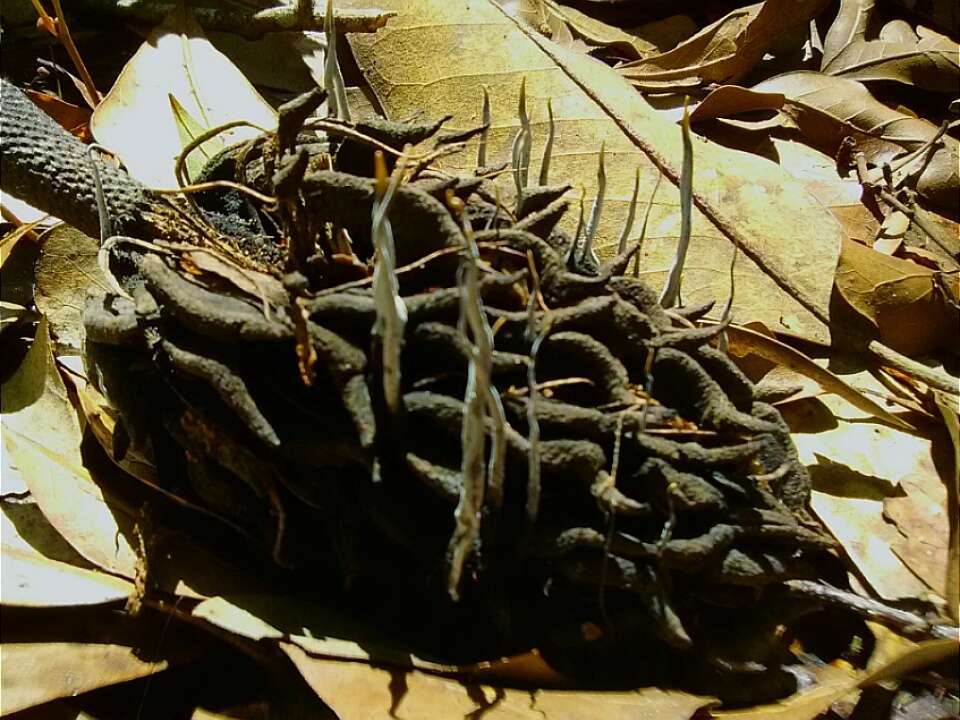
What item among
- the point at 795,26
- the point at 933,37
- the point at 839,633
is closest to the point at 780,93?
the point at 795,26

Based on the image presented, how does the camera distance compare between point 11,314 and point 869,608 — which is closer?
point 869,608

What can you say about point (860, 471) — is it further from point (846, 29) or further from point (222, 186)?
point (846, 29)

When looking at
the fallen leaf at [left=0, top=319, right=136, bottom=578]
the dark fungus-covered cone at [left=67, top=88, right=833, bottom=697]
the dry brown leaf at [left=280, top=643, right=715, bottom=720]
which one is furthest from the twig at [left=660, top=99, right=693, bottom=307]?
the fallen leaf at [left=0, top=319, right=136, bottom=578]

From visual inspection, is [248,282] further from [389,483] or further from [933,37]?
[933,37]

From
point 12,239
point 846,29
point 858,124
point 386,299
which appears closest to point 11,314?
point 12,239

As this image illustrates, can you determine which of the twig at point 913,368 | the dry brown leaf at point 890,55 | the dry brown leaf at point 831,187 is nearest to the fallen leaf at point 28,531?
the twig at point 913,368

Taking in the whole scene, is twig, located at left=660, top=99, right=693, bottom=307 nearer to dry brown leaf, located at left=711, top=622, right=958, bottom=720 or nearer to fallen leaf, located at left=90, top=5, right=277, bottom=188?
dry brown leaf, located at left=711, top=622, right=958, bottom=720

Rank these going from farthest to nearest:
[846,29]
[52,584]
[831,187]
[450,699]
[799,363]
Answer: [846,29] → [831,187] → [799,363] → [52,584] → [450,699]
